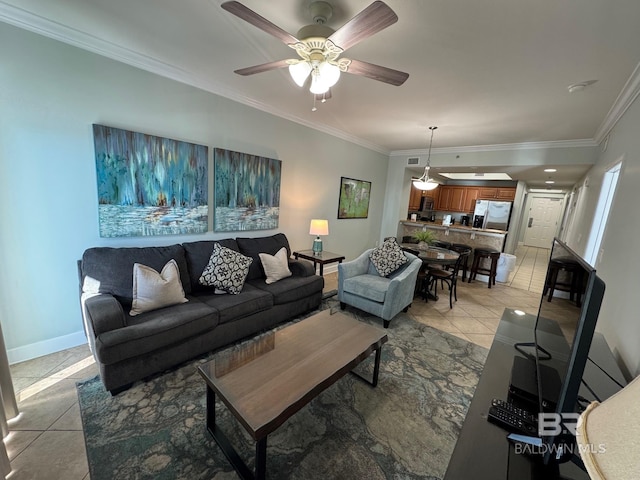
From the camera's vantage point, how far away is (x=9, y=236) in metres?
2.03

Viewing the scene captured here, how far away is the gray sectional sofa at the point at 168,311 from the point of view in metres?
1.82

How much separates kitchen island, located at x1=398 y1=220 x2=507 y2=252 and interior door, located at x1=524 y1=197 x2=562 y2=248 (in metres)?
6.09

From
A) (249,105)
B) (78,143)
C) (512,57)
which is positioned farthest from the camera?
(249,105)

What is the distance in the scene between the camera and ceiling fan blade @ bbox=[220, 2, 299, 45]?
127cm

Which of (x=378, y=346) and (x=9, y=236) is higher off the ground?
(x=9, y=236)

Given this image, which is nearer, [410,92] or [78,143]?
[78,143]

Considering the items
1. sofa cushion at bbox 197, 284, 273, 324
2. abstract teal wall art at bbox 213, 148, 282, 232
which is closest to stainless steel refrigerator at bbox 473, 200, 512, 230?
abstract teal wall art at bbox 213, 148, 282, 232

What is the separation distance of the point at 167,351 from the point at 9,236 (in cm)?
154

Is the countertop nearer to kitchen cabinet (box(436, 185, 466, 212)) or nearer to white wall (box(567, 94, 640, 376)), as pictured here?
white wall (box(567, 94, 640, 376))

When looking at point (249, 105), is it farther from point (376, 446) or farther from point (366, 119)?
point (376, 446)

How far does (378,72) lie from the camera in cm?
176

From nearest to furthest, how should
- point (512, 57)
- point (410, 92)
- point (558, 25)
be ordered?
point (558, 25), point (512, 57), point (410, 92)

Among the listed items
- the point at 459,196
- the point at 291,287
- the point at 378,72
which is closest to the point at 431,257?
the point at 291,287

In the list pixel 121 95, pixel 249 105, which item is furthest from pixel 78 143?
pixel 249 105
